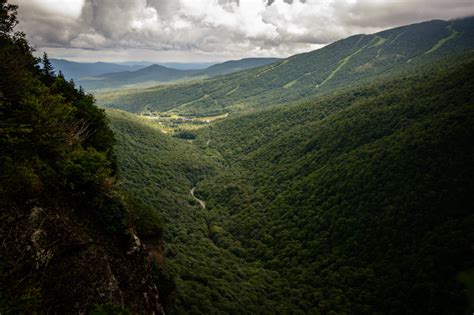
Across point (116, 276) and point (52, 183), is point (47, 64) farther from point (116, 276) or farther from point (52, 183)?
point (116, 276)

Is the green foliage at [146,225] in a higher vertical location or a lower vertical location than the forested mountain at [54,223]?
lower

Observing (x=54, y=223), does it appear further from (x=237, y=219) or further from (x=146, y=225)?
(x=237, y=219)

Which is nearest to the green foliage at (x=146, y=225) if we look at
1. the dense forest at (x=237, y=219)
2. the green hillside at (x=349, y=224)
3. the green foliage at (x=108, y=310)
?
the dense forest at (x=237, y=219)

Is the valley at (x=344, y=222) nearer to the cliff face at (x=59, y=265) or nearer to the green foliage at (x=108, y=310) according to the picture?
the cliff face at (x=59, y=265)

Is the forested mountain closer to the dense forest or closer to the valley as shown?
the dense forest

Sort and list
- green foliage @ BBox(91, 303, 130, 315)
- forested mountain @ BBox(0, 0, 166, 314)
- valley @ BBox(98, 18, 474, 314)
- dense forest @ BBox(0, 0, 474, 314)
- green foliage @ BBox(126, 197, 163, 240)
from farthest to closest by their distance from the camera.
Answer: valley @ BBox(98, 18, 474, 314) < green foliage @ BBox(126, 197, 163, 240) < dense forest @ BBox(0, 0, 474, 314) < green foliage @ BBox(91, 303, 130, 315) < forested mountain @ BBox(0, 0, 166, 314)

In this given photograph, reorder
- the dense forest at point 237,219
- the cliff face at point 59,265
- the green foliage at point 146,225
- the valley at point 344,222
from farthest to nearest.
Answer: the valley at point 344,222, the green foliage at point 146,225, the dense forest at point 237,219, the cliff face at point 59,265

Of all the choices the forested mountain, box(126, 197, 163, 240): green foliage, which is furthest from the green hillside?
the forested mountain
